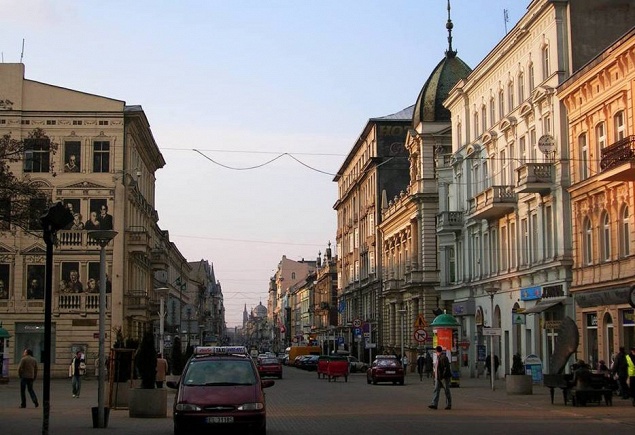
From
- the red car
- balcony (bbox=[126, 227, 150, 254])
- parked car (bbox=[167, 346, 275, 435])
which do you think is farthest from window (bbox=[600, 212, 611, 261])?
balcony (bbox=[126, 227, 150, 254])

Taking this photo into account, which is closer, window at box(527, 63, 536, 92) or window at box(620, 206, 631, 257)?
window at box(620, 206, 631, 257)

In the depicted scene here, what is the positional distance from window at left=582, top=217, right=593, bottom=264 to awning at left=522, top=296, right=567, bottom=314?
102 inches

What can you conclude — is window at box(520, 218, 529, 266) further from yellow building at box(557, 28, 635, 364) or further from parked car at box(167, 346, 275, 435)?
parked car at box(167, 346, 275, 435)

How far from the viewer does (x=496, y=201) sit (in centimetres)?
4978

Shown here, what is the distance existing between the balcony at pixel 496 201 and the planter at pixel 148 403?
1091 inches

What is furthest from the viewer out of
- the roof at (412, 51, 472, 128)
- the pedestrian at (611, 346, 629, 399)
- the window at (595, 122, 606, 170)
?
the roof at (412, 51, 472, 128)

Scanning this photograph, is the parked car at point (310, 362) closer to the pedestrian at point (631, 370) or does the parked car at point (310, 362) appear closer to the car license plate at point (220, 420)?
the pedestrian at point (631, 370)

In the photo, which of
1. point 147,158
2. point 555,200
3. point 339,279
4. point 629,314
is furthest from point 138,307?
point 339,279

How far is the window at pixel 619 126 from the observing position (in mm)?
36438

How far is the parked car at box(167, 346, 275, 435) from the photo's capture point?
19.0m

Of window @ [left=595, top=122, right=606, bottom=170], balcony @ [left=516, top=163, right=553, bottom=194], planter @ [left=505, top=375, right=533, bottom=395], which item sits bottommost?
planter @ [left=505, top=375, right=533, bottom=395]

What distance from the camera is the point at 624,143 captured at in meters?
34.1

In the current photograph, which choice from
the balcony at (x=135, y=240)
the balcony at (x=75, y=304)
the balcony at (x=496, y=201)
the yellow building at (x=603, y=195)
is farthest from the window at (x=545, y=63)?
the balcony at (x=75, y=304)

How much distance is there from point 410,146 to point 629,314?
132 feet
